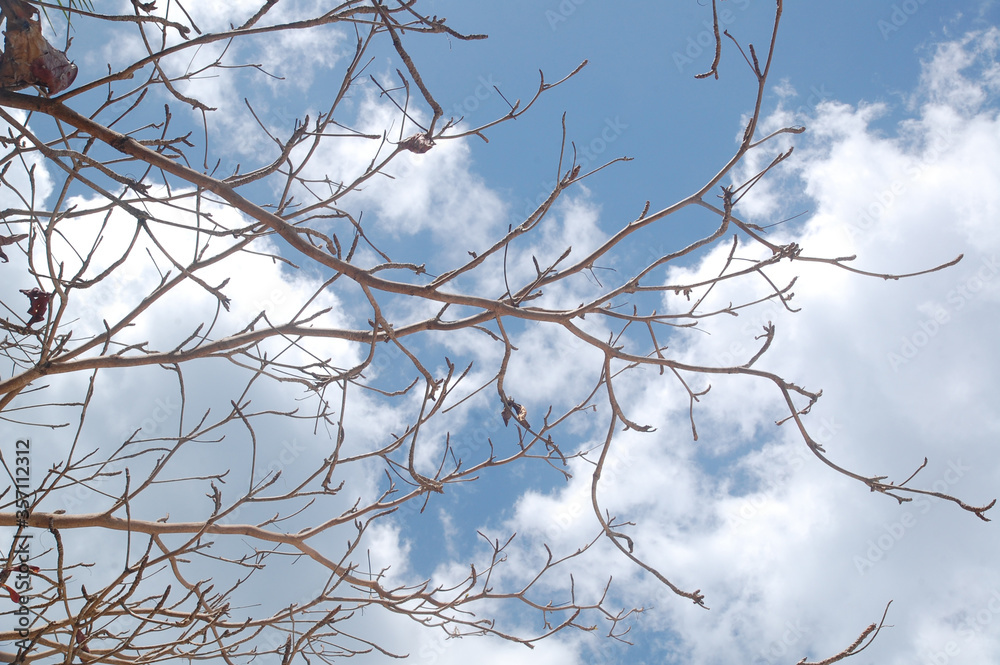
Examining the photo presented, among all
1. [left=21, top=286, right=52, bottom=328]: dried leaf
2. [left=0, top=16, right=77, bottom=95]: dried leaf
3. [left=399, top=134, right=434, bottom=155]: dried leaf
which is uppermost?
[left=399, top=134, right=434, bottom=155]: dried leaf

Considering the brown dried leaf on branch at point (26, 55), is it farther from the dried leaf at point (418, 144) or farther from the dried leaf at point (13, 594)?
the dried leaf at point (13, 594)

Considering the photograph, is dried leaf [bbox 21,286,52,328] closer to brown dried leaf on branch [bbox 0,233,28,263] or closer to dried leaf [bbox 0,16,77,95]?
brown dried leaf on branch [bbox 0,233,28,263]

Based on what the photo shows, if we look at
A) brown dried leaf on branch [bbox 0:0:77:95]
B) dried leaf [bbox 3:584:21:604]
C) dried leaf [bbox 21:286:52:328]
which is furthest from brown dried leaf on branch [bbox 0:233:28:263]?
dried leaf [bbox 3:584:21:604]

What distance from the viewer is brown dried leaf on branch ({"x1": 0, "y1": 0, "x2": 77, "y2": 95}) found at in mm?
1997

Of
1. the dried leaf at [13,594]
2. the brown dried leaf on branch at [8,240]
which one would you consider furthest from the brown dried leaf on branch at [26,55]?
the dried leaf at [13,594]

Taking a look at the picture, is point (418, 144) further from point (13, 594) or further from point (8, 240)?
point (13, 594)

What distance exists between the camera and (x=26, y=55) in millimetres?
2027

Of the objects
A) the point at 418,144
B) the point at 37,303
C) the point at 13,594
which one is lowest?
the point at 13,594

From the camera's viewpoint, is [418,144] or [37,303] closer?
[418,144]

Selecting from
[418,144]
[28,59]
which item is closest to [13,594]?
[28,59]

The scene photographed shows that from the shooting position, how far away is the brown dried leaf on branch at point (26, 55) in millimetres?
1997

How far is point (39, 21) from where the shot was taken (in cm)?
206

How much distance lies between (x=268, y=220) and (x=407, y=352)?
2.43 ft

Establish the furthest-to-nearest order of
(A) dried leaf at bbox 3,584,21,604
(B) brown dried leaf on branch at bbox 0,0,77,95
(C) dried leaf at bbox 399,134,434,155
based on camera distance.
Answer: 1. (A) dried leaf at bbox 3,584,21,604
2. (C) dried leaf at bbox 399,134,434,155
3. (B) brown dried leaf on branch at bbox 0,0,77,95
